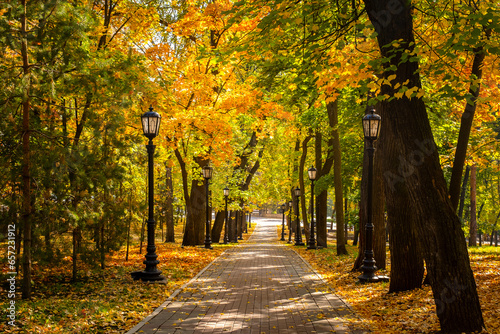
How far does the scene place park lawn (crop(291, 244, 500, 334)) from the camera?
650cm

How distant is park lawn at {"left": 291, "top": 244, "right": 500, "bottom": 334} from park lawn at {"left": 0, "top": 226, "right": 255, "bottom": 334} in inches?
158

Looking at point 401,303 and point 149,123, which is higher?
point 149,123

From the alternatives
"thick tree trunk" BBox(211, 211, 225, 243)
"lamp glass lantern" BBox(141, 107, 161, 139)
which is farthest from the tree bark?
"thick tree trunk" BBox(211, 211, 225, 243)

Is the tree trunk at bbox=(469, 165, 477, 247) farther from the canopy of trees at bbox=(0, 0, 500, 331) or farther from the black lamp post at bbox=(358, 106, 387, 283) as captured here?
the black lamp post at bbox=(358, 106, 387, 283)

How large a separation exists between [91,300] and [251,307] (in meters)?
3.14

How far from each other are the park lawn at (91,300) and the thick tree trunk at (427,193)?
4694mm

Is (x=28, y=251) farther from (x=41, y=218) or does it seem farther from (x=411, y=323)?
(x=411, y=323)

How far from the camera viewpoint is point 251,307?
8.06 meters

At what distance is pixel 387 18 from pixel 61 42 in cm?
Result: 623

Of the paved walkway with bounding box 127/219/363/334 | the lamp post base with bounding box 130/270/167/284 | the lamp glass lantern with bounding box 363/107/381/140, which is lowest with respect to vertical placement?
the paved walkway with bounding box 127/219/363/334

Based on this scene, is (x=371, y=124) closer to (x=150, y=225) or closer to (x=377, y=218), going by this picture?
(x=377, y=218)

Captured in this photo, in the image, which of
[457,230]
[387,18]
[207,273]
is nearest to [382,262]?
[207,273]

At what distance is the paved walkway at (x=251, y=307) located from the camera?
6.56 metres

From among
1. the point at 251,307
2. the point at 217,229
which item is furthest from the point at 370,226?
the point at 217,229
